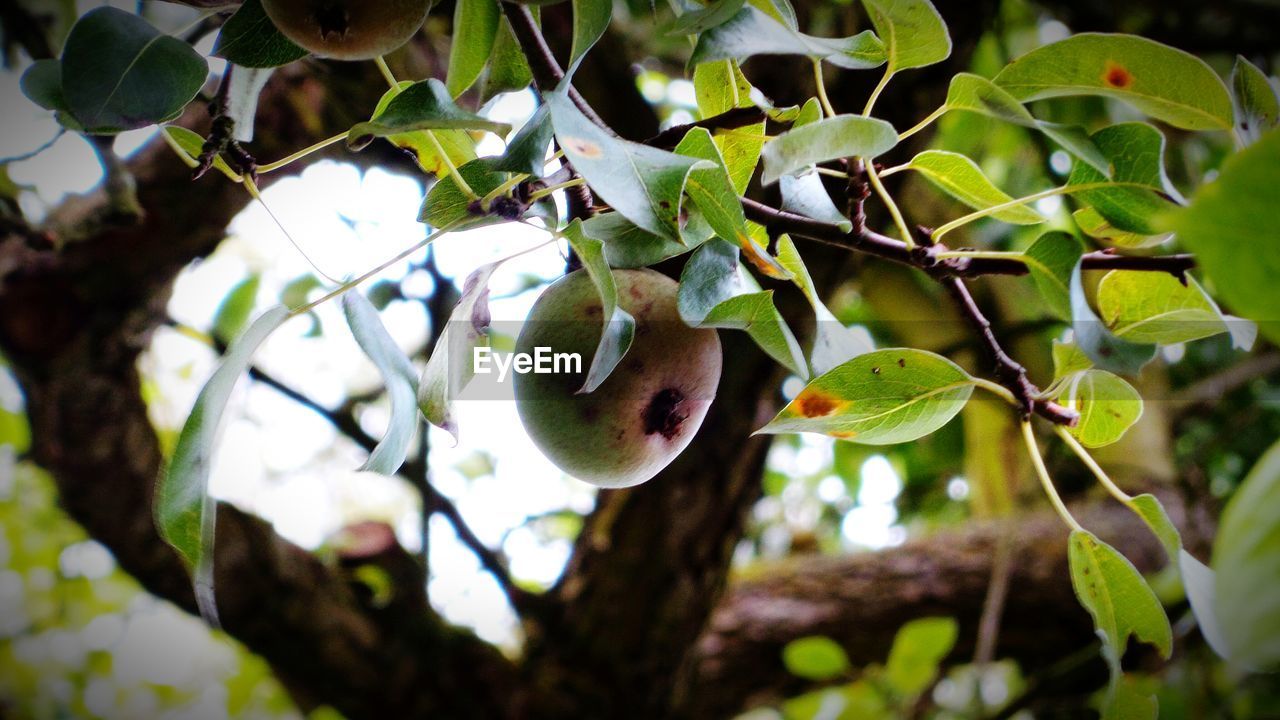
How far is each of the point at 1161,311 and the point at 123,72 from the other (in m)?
0.73

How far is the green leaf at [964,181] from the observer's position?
658 mm

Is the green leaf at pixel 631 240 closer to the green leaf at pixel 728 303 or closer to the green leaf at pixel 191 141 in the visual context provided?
the green leaf at pixel 728 303

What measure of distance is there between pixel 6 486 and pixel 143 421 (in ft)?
4.73

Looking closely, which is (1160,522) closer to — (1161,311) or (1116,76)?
(1161,311)

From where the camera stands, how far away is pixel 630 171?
0.50 metres

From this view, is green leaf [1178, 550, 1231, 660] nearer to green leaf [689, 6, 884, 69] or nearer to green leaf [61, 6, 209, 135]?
green leaf [689, 6, 884, 69]

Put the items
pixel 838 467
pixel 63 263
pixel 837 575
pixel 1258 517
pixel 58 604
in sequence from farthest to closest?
pixel 58 604, pixel 838 467, pixel 837 575, pixel 63 263, pixel 1258 517

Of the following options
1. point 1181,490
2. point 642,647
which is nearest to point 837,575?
point 642,647

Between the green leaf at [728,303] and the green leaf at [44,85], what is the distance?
0.45 metres

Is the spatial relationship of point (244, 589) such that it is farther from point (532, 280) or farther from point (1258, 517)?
point (1258, 517)

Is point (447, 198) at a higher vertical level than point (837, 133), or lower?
lower

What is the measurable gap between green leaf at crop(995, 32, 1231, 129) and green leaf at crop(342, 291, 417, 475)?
1.61 feet

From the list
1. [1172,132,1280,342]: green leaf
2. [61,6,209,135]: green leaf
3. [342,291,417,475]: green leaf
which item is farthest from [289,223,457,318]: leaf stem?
[1172,132,1280,342]: green leaf

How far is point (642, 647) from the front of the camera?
1.75 meters
